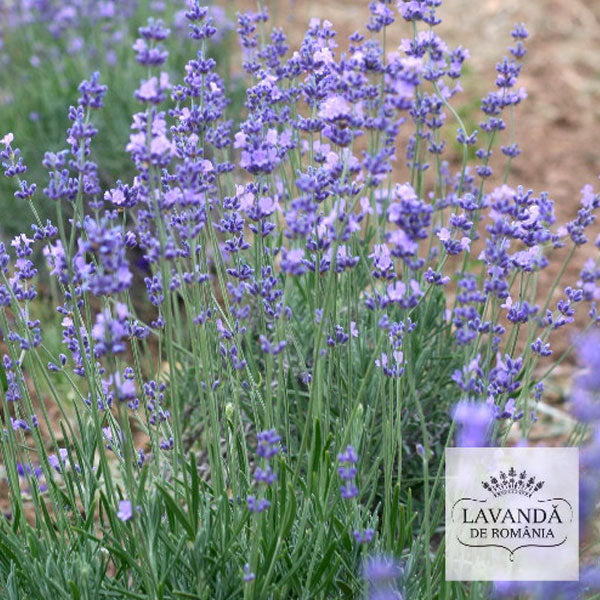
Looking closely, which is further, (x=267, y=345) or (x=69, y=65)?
(x=69, y=65)

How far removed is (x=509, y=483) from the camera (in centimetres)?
190

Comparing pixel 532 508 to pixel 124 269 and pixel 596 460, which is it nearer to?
pixel 596 460

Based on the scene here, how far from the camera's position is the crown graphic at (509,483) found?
6.21ft

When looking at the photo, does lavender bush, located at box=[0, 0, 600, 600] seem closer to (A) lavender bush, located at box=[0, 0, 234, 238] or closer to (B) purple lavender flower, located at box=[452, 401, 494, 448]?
(B) purple lavender flower, located at box=[452, 401, 494, 448]

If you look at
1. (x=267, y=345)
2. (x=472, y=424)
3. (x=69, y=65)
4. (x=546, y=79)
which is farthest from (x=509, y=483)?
(x=546, y=79)

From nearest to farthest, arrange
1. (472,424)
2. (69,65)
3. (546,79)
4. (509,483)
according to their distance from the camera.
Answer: (472,424)
(509,483)
(69,65)
(546,79)

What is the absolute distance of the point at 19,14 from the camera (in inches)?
214

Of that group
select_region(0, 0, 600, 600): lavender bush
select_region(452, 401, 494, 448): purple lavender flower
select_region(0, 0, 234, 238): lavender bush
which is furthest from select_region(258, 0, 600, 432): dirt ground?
select_region(452, 401, 494, 448): purple lavender flower

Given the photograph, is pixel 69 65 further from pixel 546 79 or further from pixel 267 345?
pixel 267 345

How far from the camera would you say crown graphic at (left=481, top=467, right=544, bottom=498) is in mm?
1893

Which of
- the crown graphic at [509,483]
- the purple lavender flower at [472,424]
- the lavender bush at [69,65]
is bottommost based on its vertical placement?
the crown graphic at [509,483]

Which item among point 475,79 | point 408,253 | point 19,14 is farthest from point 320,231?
point 475,79

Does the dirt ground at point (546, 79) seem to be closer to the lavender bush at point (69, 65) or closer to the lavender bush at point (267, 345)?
the lavender bush at point (69, 65)

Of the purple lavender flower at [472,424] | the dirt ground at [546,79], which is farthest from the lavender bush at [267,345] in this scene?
the dirt ground at [546,79]
